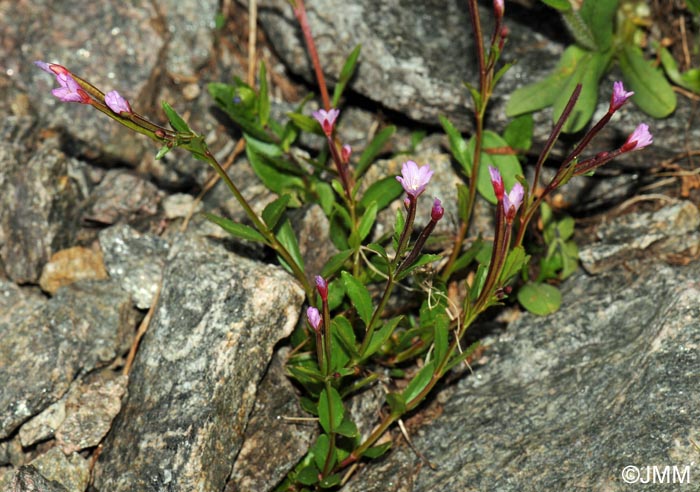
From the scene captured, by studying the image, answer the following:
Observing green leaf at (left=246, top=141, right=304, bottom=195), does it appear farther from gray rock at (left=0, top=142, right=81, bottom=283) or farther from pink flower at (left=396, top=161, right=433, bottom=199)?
pink flower at (left=396, top=161, right=433, bottom=199)

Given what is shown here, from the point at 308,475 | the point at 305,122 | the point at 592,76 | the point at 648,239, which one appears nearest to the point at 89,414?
the point at 308,475

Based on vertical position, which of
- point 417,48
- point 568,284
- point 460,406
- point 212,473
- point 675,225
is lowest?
point 212,473

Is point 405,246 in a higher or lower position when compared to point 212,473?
higher

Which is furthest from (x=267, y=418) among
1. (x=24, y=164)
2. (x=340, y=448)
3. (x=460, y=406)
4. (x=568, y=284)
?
(x=24, y=164)

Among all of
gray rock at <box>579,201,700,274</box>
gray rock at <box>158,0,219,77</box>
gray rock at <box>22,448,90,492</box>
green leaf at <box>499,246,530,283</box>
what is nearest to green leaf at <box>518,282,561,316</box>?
gray rock at <box>579,201,700,274</box>

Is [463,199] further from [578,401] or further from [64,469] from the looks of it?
[64,469]

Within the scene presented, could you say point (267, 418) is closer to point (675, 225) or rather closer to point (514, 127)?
point (514, 127)
